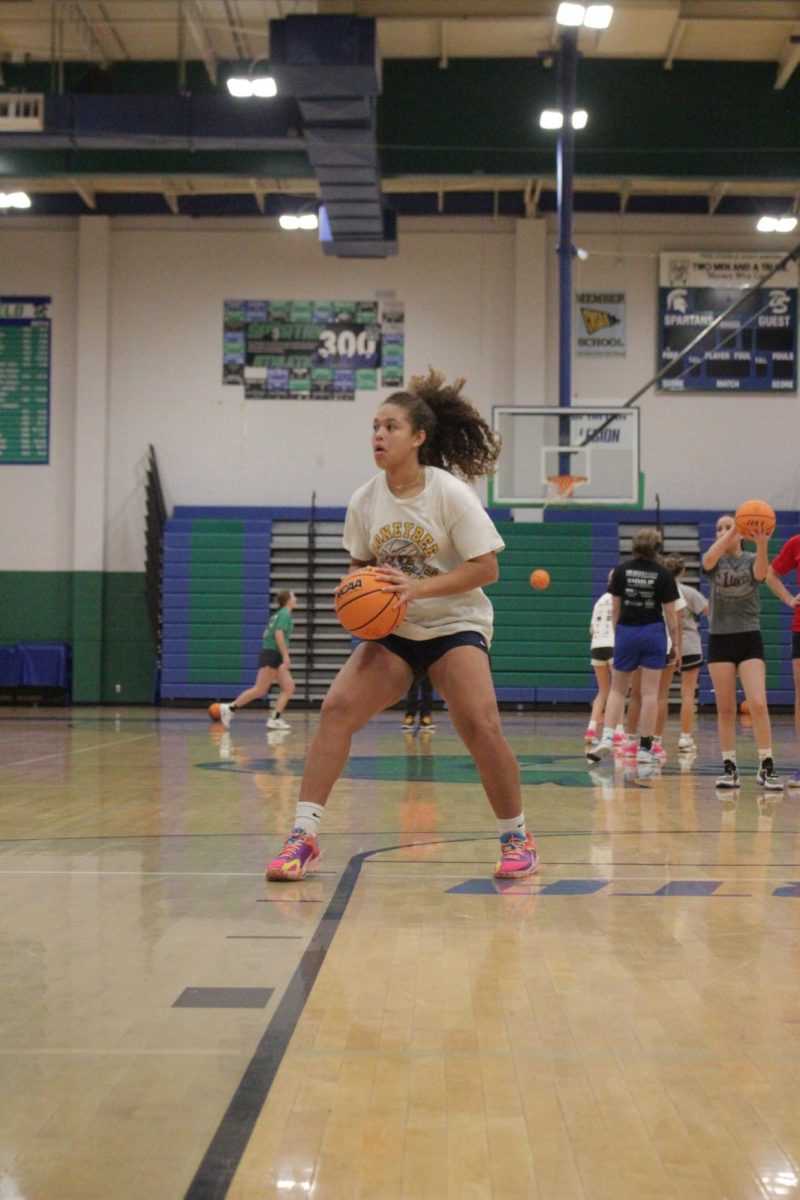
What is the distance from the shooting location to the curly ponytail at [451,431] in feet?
15.8

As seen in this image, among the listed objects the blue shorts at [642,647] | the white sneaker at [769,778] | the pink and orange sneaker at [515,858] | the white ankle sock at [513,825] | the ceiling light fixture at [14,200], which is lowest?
the white sneaker at [769,778]

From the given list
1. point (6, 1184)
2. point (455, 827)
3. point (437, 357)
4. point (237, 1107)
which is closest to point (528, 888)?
point (455, 827)

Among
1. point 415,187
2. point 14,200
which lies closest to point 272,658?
point 14,200

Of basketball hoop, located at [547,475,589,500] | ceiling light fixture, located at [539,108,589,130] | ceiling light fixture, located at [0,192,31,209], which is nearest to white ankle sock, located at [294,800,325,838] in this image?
basketball hoop, located at [547,475,589,500]

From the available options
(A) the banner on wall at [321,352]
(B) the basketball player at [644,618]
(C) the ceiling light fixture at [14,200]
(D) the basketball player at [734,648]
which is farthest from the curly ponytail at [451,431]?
(A) the banner on wall at [321,352]

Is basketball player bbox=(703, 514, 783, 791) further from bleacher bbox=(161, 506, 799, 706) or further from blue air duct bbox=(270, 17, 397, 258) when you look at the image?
bleacher bbox=(161, 506, 799, 706)

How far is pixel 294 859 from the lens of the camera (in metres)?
4.42

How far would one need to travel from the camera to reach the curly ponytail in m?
4.81

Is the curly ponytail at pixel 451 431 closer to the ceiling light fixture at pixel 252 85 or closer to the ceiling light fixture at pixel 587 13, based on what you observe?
the ceiling light fixture at pixel 587 13

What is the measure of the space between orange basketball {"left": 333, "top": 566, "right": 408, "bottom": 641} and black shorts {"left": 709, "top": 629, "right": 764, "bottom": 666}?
401cm

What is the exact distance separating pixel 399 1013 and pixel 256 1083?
0.55 m

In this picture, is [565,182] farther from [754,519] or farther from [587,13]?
[754,519]

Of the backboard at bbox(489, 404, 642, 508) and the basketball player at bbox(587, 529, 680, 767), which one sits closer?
the basketball player at bbox(587, 529, 680, 767)

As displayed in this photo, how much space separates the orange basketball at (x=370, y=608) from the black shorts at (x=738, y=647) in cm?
401
